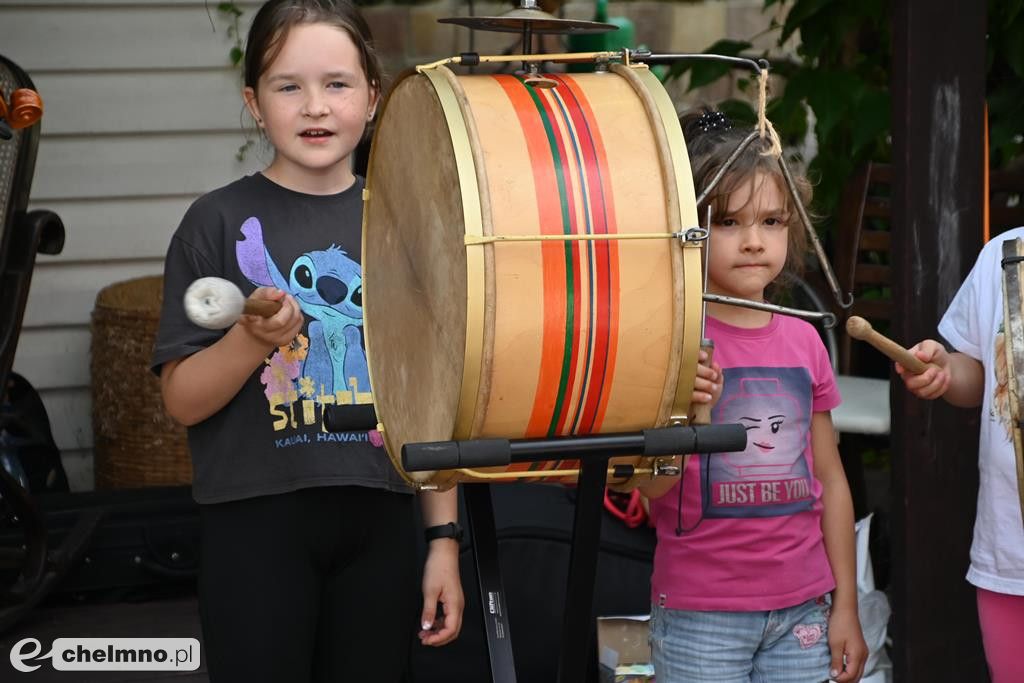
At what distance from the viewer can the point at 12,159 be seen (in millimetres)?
3205

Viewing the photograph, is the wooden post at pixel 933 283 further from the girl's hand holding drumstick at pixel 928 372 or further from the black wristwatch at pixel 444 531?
the black wristwatch at pixel 444 531

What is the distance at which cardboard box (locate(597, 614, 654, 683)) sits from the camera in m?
2.79

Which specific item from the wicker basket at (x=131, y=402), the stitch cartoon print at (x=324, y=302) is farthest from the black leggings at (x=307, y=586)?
the wicker basket at (x=131, y=402)

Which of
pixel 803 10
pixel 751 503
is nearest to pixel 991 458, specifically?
pixel 751 503

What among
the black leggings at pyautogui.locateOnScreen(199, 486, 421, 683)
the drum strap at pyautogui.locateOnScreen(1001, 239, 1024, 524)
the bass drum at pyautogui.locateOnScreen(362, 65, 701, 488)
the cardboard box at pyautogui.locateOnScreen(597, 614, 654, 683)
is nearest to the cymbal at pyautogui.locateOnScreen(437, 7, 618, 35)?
the bass drum at pyautogui.locateOnScreen(362, 65, 701, 488)

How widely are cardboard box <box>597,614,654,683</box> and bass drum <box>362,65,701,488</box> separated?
1161mm

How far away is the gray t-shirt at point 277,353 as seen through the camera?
6.45 feet

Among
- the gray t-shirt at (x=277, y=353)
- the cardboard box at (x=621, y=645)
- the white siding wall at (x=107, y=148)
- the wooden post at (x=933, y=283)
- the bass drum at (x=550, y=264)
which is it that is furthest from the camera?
the white siding wall at (x=107, y=148)

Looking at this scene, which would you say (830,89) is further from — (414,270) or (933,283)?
(414,270)

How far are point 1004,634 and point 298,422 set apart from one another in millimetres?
1178

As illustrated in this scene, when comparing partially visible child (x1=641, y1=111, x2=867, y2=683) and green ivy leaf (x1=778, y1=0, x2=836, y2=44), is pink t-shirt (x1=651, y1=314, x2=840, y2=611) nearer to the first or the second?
partially visible child (x1=641, y1=111, x2=867, y2=683)

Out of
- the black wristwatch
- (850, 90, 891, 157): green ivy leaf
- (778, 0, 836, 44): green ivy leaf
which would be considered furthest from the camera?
(778, 0, 836, 44): green ivy leaf

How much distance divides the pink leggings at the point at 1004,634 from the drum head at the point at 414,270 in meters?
1.05

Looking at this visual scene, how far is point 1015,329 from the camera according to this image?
176 cm
